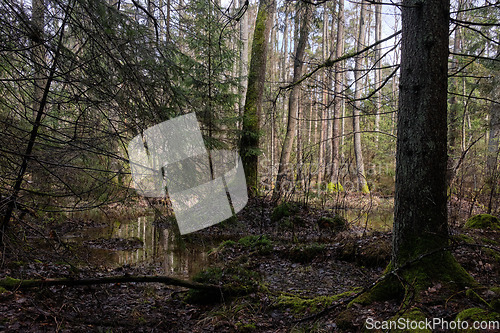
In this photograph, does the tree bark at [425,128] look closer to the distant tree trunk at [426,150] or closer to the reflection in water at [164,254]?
the distant tree trunk at [426,150]

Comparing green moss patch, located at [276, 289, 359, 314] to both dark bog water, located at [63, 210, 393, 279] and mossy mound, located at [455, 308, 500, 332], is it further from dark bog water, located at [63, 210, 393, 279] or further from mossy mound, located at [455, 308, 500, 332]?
dark bog water, located at [63, 210, 393, 279]

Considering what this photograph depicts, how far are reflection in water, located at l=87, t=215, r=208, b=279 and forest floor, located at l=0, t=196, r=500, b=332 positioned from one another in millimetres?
367

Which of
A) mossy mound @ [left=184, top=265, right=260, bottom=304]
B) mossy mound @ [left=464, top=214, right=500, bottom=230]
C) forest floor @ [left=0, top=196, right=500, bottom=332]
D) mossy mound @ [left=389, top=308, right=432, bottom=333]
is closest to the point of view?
mossy mound @ [left=389, top=308, right=432, bottom=333]

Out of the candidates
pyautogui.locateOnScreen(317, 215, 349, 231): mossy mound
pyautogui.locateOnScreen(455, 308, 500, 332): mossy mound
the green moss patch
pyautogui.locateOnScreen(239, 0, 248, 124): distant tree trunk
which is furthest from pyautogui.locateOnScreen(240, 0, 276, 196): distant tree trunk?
pyautogui.locateOnScreen(455, 308, 500, 332): mossy mound

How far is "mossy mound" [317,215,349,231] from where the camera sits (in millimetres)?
8938

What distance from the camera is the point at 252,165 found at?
12.0 metres

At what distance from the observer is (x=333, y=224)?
8992 mm

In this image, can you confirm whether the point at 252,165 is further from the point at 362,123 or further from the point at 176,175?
the point at 362,123

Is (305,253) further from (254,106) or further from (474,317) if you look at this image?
(254,106)

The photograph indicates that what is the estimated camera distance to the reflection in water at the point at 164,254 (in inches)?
243

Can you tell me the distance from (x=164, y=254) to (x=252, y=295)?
3.67 metres

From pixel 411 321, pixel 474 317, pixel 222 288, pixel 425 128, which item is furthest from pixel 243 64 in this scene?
pixel 474 317

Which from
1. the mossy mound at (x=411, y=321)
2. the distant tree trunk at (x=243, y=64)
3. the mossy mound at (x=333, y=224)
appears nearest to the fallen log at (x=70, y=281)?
the mossy mound at (x=411, y=321)

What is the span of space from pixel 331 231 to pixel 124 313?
20.7 ft
